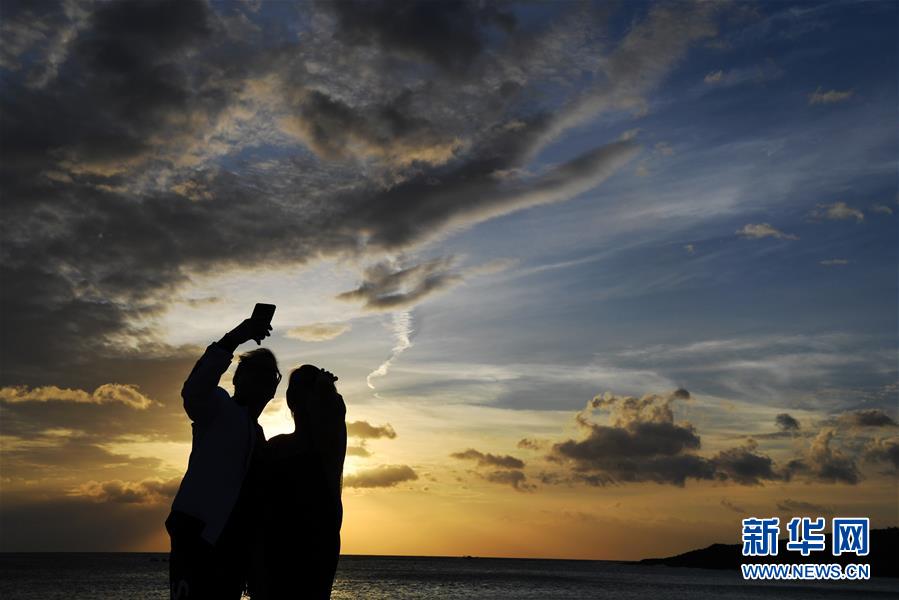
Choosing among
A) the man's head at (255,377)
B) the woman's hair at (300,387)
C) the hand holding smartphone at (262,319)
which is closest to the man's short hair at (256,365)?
the man's head at (255,377)

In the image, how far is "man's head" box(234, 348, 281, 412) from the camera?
13.4 ft

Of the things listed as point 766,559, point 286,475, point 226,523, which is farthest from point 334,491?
point 766,559

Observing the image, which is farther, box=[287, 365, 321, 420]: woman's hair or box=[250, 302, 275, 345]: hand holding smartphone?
box=[287, 365, 321, 420]: woman's hair

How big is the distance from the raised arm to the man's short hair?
0.40m

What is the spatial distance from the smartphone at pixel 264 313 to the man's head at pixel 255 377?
0.40m

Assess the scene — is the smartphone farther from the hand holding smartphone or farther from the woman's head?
the woman's head

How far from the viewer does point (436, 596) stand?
78062 mm

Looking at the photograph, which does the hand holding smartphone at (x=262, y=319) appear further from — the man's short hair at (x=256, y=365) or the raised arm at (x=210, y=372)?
the man's short hair at (x=256, y=365)

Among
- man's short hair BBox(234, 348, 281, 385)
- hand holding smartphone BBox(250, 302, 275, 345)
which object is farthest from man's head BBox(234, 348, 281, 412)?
hand holding smartphone BBox(250, 302, 275, 345)

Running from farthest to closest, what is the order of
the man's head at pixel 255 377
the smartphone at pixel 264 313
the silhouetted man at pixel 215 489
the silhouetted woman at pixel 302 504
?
the man's head at pixel 255 377 → the silhouetted woman at pixel 302 504 → the smartphone at pixel 264 313 → the silhouetted man at pixel 215 489

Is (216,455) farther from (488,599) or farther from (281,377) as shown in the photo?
(488,599)

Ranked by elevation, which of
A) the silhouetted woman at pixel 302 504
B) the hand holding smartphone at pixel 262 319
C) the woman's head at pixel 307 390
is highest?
the hand holding smartphone at pixel 262 319

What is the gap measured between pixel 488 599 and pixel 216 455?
263ft

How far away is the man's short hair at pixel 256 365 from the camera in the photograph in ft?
13.4
